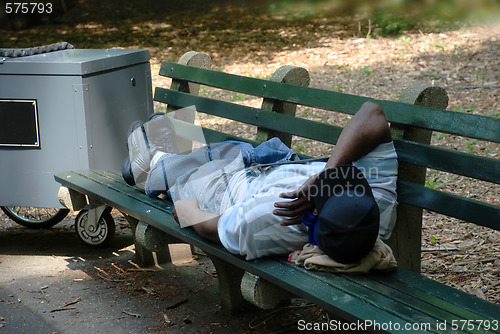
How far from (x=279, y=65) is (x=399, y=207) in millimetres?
6941

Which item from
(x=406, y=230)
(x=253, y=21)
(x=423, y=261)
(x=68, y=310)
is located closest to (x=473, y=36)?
(x=253, y=21)

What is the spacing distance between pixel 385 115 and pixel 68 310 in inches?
86.6

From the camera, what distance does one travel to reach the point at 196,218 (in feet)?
11.2

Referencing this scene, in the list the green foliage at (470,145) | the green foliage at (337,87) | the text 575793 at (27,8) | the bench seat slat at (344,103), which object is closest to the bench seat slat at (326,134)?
the bench seat slat at (344,103)

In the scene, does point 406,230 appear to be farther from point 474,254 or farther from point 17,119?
point 17,119

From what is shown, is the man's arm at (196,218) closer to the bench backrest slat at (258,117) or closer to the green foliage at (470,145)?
the bench backrest slat at (258,117)

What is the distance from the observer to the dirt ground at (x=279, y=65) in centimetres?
416

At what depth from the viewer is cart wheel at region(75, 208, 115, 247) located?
16.0 feet

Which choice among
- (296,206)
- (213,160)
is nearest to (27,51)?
(213,160)

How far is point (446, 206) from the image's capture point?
312cm

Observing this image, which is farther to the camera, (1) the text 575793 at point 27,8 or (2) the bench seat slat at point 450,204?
(1) the text 575793 at point 27,8

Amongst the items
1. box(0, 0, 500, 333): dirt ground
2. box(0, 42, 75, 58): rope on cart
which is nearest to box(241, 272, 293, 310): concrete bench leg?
box(0, 0, 500, 333): dirt ground

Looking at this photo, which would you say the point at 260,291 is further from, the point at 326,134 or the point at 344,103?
the point at 344,103

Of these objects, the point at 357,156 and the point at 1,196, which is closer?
the point at 357,156
